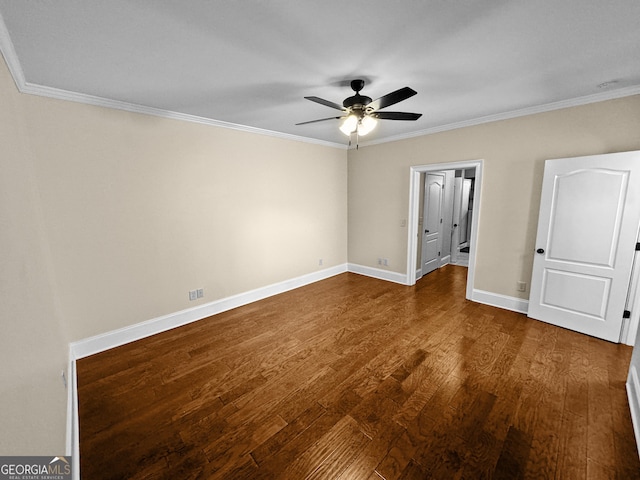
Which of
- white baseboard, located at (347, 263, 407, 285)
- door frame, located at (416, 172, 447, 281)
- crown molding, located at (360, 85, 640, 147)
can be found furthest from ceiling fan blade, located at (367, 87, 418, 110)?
white baseboard, located at (347, 263, 407, 285)

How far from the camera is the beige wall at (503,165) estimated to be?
2.72 m

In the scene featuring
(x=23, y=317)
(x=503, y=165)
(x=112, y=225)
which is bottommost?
(x=23, y=317)

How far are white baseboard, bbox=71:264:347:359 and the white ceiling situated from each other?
2.36 meters

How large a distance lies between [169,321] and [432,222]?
4798 mm

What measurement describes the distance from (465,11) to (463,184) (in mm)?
5688

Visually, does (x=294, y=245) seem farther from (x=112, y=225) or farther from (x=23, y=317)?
(x=23, y=317)

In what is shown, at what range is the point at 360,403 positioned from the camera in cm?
199

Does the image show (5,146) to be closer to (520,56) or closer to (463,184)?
(520,56)

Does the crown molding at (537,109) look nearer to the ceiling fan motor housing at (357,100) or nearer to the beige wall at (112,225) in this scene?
the beige wall at (112,225)

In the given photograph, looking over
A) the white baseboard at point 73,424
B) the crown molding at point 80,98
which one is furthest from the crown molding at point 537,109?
the white baseboard at point 73,424

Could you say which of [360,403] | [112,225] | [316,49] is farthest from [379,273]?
[112,225]

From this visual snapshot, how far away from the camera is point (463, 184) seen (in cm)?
638

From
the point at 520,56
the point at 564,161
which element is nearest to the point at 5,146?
the point at 520,56

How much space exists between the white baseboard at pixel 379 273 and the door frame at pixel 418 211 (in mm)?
136
